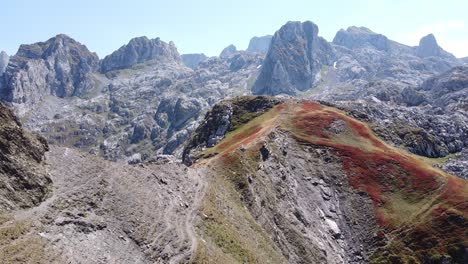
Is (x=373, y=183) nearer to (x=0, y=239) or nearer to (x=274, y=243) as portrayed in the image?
(x=274, y=243)

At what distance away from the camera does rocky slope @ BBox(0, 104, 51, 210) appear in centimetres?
4834

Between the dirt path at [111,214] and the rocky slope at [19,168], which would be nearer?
the dirt path at [111,214]

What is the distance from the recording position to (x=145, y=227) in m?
54.5

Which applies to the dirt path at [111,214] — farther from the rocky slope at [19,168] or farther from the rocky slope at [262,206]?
the rocky slope at [19,168]

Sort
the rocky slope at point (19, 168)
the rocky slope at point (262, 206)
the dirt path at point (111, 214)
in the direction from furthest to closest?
the rocky slope at point (262, 206), the rocky slope at point (19, 168), the dirt path at point (111, 214)

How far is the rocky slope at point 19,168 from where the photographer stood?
48344mm

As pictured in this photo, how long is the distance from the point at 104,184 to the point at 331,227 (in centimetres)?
5239

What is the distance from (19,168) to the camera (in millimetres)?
51406

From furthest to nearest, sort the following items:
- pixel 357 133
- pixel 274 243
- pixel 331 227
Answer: pixel 357 133 → pixel 331 227 → pixel 274 243

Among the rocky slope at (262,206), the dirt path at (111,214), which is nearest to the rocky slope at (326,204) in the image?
the rocky slope at (262,206)

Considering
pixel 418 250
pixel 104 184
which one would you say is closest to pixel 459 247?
pixel 418 250

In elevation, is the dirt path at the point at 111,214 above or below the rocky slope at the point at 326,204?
above

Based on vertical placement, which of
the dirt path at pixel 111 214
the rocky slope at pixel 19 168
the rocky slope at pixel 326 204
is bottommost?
the rocky slope at pixel 326 204

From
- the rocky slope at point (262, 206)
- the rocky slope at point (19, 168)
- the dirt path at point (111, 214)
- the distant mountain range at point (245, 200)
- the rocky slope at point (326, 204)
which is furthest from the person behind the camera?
the rocky slope at point (326, 204)
